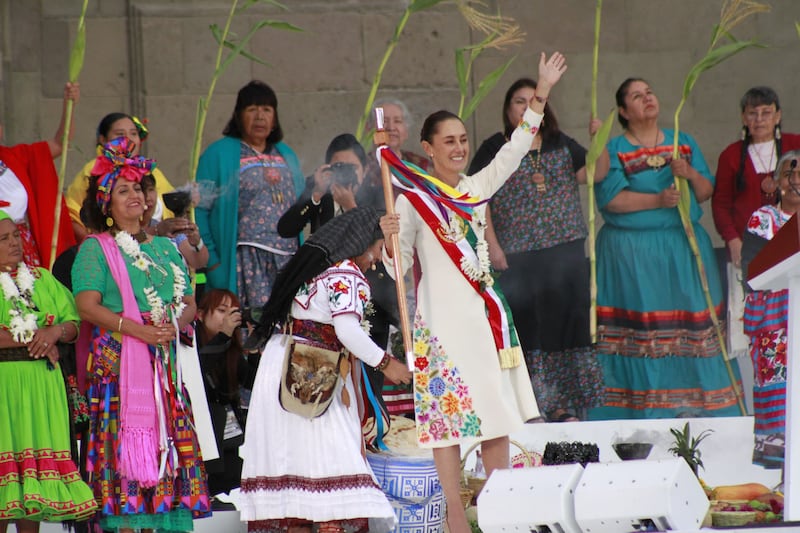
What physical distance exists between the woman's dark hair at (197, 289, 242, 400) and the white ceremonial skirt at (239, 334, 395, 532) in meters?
1.10

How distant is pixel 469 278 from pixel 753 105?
3236 millimetres

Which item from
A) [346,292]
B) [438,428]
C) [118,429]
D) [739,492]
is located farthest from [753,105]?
[118,429]

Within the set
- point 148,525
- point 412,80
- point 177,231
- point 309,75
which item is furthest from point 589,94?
point 148,525

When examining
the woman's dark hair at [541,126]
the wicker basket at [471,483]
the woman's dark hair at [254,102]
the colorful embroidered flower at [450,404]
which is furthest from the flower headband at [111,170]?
the woman's dark hair at [541,126]

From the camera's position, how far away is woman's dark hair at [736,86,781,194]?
902 centimetres

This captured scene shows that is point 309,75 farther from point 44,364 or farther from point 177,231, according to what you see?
point 44,364

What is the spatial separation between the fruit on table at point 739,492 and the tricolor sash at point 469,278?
127 cm

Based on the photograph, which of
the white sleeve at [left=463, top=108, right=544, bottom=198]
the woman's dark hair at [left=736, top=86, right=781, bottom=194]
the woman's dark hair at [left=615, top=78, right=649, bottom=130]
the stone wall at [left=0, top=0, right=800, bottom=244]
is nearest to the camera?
the white sleeve at [left=463, top=108, right=544, bottom=198]

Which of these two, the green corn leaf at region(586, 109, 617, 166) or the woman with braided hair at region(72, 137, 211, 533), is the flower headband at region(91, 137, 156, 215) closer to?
the woman with braided hair at region(72, 137, 211, 533)

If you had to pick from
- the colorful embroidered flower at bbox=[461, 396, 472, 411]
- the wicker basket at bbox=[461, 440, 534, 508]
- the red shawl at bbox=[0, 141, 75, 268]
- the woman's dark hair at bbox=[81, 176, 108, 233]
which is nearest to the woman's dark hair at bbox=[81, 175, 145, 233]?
the woman's dark hair at bbox=[81, 176, 108, 233]

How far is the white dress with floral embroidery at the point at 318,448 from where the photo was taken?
623 centimetres

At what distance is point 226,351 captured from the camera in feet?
24.8

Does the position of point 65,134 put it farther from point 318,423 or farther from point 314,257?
point 318,423

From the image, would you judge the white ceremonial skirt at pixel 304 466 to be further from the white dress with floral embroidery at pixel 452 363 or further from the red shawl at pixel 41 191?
the red shawl at pixel 41 191
